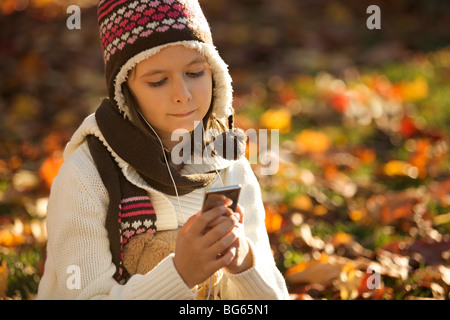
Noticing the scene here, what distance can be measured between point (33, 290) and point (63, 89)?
3271mm

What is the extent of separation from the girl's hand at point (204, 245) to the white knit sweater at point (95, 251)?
0.15 ft

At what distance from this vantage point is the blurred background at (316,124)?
3197 mm

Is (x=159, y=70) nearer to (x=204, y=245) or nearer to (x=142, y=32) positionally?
(x=142, y=32)

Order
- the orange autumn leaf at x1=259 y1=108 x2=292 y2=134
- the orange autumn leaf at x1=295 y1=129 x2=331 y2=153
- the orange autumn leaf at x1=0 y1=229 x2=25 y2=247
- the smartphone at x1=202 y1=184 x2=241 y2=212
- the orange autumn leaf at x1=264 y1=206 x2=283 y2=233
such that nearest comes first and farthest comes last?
1. the smartphone at x1=202 y1=184 x2=241 y2=212
2. the orange autumn leaf at x1=0 y1=229 x2=25 y2=247
3. the orange autumn leaf at x1=264 y1=206 x2=283 y2=233
4. the orange autumn leaf at x1=295 y1=129 x2=331 y2=153
5. the orange autumn leaf at x1=259 y1=108 x2=292 y2=134

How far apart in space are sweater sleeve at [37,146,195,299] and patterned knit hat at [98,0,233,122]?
0.29m

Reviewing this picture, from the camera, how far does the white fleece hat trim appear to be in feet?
7.30

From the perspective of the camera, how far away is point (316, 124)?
17.5ft

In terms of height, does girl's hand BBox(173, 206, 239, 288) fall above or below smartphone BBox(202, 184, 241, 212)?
below

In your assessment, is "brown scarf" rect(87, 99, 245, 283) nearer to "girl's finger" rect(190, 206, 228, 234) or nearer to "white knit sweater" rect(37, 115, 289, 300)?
"white knit sweater" rect(37, 115, 289, 300)

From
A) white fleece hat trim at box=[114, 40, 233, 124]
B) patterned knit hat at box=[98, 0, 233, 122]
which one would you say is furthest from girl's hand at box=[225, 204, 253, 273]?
patterned knit hat at box=[98, 0, 233, 122]

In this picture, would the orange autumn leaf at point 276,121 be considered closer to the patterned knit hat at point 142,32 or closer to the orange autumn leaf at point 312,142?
the orange autumn leaf at point 312,142

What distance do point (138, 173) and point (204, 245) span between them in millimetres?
470

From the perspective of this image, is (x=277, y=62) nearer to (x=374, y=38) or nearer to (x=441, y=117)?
(x=374, y=38)

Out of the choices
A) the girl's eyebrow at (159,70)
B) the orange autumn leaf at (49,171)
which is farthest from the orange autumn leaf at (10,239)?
the girl's eyebrow at (159,70)
